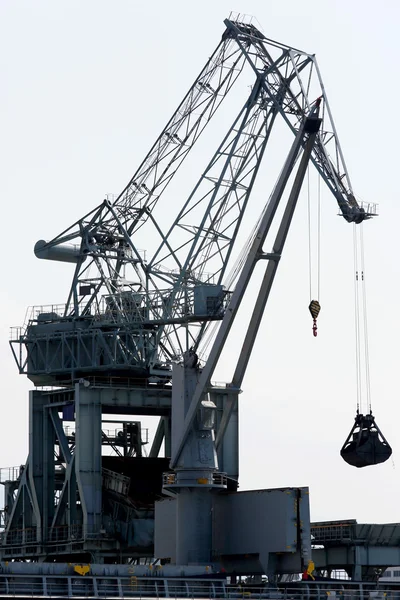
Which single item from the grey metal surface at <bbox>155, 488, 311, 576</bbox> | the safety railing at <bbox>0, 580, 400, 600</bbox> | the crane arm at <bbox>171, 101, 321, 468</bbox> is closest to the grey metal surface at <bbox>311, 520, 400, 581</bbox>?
the safety railing at <bbox>0, 580, 400, 600</bbox>

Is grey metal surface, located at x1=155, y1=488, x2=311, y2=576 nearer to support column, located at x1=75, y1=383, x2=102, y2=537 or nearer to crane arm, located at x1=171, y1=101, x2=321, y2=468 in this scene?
crane arm, located at x1=171, y1=101, x2=321, y2=468

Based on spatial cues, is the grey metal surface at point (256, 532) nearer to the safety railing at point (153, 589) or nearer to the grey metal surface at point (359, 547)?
the safety railing at point (153, 589)

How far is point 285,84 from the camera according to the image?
9775 centimetres

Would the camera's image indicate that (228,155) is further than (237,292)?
A: Yes

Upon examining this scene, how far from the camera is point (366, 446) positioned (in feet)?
282

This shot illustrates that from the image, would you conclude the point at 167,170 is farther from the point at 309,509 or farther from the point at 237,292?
Answer: the point at 309,509

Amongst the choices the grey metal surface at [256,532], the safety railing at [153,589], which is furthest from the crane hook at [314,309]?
the safety railing at [153,589]

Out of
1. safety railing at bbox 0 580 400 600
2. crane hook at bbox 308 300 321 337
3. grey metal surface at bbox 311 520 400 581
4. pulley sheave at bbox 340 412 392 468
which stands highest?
crane hook at bbox 308 300 321 337

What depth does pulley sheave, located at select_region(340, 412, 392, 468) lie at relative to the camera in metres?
86.1

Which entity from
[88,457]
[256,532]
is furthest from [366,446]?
[88,457]

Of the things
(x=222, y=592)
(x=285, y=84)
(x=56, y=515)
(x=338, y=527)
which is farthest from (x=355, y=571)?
(x=285, y=84)

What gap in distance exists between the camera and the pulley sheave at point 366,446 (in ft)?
282

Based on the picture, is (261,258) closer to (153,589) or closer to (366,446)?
(366,446)

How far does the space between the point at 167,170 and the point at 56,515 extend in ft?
81.6
